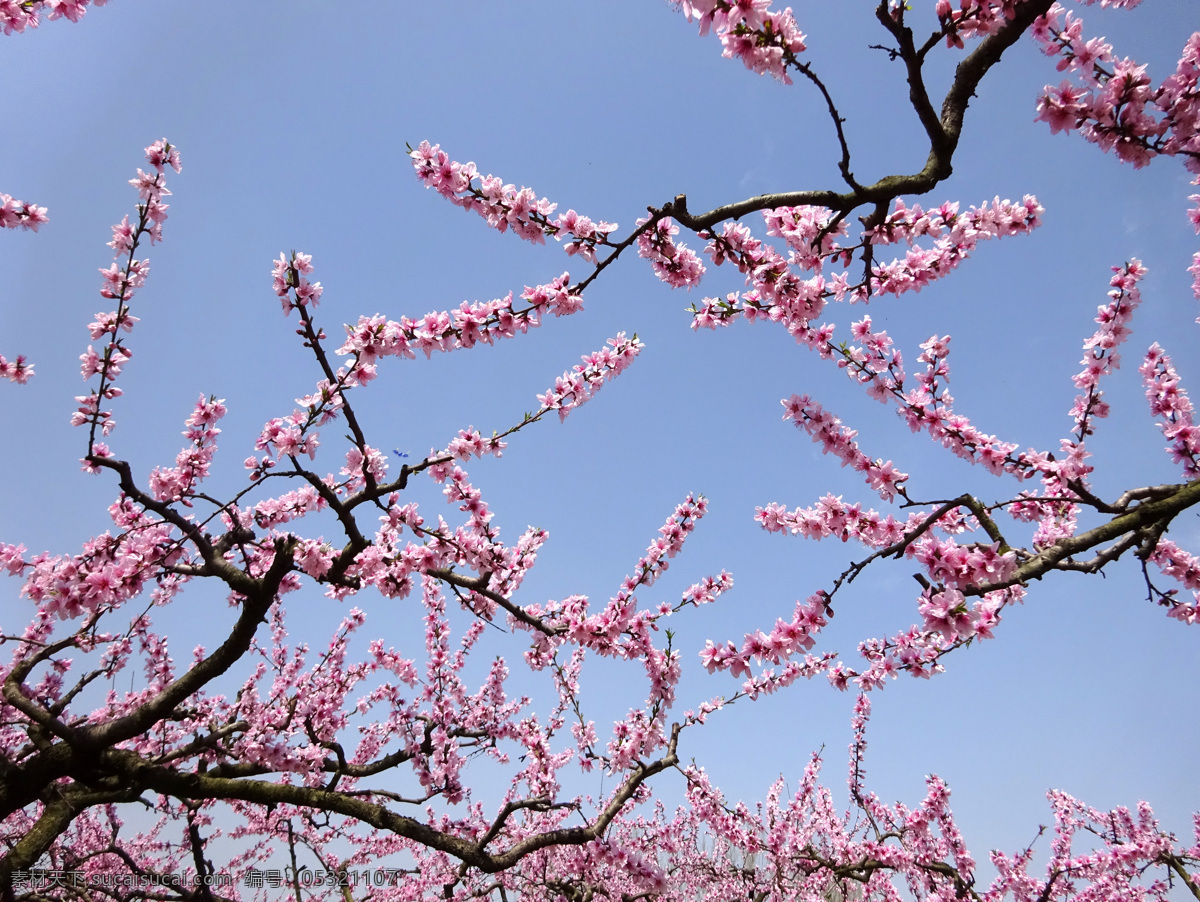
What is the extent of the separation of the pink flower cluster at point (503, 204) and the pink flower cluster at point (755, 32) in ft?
4.40

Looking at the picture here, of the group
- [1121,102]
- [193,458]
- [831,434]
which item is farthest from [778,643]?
[193,458]

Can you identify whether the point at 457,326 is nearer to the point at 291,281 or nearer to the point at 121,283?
the point at 291,281

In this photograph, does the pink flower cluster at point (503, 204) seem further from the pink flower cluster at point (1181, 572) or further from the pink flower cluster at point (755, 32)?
the pink flower cluster at point (1181, 572)

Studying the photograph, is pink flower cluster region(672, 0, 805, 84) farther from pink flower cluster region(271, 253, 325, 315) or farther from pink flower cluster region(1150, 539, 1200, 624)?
pink flower cluster region(1150, 539, 1200, 624)

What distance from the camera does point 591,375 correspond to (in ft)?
18.4

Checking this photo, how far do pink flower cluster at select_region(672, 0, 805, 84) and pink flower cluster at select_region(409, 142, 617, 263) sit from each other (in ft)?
4.40

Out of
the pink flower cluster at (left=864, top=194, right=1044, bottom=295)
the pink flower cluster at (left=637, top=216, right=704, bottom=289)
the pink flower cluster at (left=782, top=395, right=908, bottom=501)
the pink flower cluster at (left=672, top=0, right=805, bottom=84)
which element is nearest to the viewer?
the pink flower cluster at (left=672, top=0, right=805, bottom=84)

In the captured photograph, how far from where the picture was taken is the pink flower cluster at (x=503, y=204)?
399 cm

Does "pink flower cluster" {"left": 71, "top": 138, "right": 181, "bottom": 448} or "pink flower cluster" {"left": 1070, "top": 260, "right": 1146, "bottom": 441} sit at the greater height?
"pink flower cluster" {"left": 71, "top": 138, "right": 181, "bottom": 448}

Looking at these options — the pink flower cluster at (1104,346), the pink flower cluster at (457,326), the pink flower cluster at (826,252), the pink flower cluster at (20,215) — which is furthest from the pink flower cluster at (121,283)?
the pink flower cluster at (1104,346)

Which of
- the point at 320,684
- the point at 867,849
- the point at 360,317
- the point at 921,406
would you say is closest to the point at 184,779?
the point at 320,684

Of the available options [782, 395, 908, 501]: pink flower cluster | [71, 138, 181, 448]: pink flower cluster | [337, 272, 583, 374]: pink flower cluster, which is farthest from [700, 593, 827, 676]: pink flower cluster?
[71, 138, 181, 448]: pink flower cluster

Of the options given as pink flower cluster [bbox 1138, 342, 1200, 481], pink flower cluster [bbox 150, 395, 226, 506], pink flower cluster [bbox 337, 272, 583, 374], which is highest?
pink flower cluster [bbox 150, 395, 226, 506]

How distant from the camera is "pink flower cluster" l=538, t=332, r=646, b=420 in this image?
544 cm
